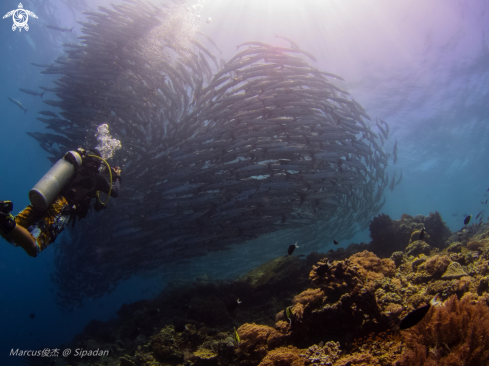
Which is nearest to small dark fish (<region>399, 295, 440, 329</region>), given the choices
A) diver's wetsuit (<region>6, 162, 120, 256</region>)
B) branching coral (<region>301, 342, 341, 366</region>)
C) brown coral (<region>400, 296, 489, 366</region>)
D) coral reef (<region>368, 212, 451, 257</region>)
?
brown coral (<region>400, 296, 489, 366</region>)

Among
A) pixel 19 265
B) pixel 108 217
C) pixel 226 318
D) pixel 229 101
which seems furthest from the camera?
pixel 19 265

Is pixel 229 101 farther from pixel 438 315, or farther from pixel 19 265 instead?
pixel 19 265

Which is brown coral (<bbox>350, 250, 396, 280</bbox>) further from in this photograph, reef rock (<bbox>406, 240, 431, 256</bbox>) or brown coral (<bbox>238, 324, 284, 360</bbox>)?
brown coral (<bbox>238, 324, 284, 360</bbox>)

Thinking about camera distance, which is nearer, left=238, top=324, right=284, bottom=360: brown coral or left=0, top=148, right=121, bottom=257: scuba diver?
left=0, top=148, right=121, bottom=257: scuba diver

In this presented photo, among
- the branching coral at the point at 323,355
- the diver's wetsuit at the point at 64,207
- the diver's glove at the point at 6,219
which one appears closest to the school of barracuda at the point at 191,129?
the diver's wetsuit at the point at 64,207

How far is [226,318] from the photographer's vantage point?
6.40 meters

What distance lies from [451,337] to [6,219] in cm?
477

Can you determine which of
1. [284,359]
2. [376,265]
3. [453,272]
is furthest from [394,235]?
[284,359]

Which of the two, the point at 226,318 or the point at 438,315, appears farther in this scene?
the point at 226,318

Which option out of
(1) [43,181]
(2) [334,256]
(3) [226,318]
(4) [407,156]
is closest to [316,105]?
(2) [334,256]

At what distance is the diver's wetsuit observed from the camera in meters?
3.37

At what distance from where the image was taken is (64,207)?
3.90 meters

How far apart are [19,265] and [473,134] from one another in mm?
113095

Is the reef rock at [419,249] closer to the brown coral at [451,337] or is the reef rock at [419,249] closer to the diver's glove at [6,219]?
the brown coral at [451,337]
